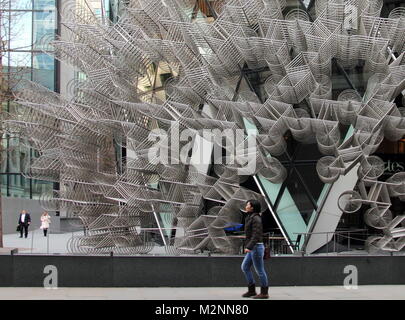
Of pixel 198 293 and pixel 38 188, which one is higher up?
pixel 38 188

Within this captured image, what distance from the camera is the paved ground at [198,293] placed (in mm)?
12844

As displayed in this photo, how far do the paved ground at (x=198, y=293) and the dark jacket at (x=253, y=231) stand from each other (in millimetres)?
1604

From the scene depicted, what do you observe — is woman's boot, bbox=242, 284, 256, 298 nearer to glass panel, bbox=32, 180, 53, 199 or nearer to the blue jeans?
the blue jeans

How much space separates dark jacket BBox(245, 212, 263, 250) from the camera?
11.5 meters

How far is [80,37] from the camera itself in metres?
21.6

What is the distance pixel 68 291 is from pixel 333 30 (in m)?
10.2

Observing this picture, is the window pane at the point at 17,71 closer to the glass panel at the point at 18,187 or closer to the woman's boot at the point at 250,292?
the glass panel at the point at 18,187

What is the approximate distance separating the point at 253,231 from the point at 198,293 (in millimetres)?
2744

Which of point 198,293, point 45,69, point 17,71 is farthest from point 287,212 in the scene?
point 45,69

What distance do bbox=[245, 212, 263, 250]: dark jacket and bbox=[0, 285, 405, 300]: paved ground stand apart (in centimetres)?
160

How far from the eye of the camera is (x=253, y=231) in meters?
11.6

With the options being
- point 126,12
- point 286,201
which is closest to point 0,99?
point 126,12

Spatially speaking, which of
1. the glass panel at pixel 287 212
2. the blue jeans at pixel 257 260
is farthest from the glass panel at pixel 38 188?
the blue jeans at pixel 257 260

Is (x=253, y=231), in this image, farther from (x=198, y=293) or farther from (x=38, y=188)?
(x=38, y=188)
